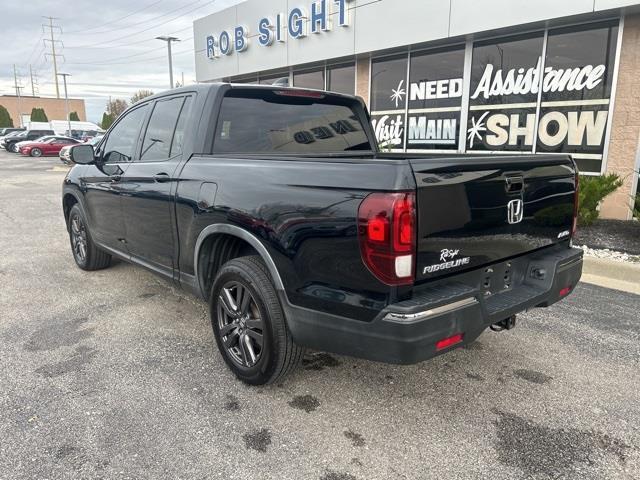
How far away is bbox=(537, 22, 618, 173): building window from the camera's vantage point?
8016mm

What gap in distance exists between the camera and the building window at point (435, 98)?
10172 mm

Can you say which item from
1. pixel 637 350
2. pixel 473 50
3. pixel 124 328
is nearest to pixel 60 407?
pixel 124 328

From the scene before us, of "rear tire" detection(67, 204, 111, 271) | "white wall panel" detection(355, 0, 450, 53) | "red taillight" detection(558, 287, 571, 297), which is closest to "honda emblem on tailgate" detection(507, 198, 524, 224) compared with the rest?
"red taillight" detection(558, 287, 571, 297)

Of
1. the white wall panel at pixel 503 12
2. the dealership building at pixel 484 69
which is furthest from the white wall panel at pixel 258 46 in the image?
the white wall panel at pixel 503 12

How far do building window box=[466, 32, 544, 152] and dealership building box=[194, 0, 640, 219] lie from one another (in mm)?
19

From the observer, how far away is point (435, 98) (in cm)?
1062

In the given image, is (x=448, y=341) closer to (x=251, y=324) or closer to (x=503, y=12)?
(x=251, y=324)

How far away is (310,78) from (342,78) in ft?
4.26

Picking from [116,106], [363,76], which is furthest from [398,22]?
[116,106]

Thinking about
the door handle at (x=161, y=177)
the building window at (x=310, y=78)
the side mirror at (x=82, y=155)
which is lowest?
the door handle at (x=161, y=177)

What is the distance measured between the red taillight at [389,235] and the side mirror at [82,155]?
3.57 metres

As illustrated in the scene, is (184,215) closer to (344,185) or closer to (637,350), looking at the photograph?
(344,185)

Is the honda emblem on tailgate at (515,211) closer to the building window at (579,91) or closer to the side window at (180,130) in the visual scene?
the side window at (180,130)

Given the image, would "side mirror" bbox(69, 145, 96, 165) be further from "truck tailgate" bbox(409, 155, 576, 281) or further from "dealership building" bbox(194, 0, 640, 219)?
"dealership building" bbox(194, 0, 640, 219)
